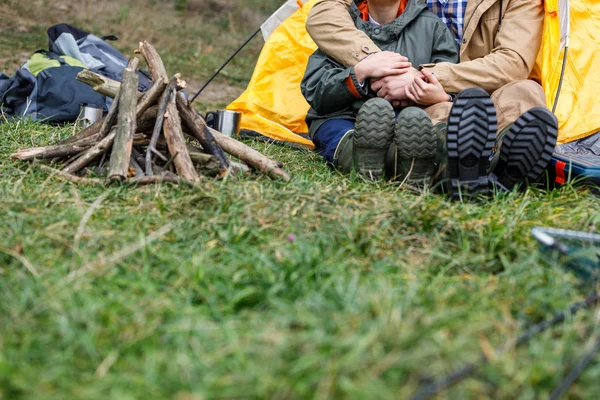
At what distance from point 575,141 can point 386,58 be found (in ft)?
3.53

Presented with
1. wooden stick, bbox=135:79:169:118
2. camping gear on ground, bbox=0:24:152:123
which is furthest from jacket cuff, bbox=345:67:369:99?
camping gear on ground, bbox=0:24:152:123

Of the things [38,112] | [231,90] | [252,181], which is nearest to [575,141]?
[252,181]

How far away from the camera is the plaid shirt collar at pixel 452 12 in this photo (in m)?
3.65

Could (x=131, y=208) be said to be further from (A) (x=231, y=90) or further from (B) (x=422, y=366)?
(A) (x=231, y=90)

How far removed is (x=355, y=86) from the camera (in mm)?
3312

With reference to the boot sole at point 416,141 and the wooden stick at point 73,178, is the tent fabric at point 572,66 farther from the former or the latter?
the wooden stick at point 73,178

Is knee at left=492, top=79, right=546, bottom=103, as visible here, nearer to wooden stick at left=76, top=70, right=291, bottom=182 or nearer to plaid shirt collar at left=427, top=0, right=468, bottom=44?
plaid shirt collar at left=427, top=0, right=468, bottom=44

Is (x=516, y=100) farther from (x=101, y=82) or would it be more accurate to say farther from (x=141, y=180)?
(x=101, y=82)

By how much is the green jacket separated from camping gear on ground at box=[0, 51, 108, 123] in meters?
1.78

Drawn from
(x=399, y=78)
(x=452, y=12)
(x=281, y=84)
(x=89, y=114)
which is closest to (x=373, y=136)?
(x=399, y=78)

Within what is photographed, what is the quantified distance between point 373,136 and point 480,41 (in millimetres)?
1184

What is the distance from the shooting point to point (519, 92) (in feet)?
10.3

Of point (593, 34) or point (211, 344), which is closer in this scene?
point (211, 344)

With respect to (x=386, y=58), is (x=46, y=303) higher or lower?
lower
